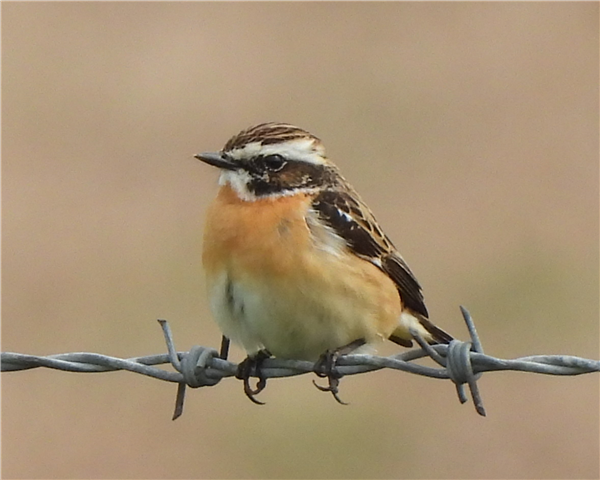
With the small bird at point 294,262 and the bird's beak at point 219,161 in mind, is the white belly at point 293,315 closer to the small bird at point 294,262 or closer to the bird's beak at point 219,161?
the small bird at point 294,262

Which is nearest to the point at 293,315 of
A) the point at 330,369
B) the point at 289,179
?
the point at 330,369

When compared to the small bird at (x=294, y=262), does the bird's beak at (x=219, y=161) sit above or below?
above

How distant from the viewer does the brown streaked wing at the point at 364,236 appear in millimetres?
5473

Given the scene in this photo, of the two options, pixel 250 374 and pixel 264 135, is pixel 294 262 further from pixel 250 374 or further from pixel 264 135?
pixel 264 135

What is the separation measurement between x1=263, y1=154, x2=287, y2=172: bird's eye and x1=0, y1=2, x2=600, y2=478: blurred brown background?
5.44 ft

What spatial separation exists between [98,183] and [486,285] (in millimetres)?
4222

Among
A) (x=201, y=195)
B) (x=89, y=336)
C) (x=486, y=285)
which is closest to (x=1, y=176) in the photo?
(x=201, y=195)

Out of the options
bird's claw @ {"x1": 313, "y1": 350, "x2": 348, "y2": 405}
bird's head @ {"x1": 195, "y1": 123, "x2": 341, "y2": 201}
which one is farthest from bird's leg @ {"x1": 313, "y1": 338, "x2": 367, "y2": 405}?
bird's head @ {"x1": 195, "y1": 123, "x2": 341, "y2": 201}

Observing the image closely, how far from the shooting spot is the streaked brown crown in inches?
218

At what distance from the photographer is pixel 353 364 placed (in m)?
4.50

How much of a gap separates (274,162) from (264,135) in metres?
0.14

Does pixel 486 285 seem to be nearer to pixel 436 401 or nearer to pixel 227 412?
pixel 436 401

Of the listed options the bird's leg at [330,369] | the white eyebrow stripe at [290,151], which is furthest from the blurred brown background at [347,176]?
the bird's leg at [330,369]

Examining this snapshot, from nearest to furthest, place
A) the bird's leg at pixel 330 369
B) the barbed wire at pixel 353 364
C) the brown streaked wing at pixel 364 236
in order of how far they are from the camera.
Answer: the barbed wire at pixel 353 364 < the bird's leg at pixel 330 369 < the brown streaked wing at pixel 364 236
